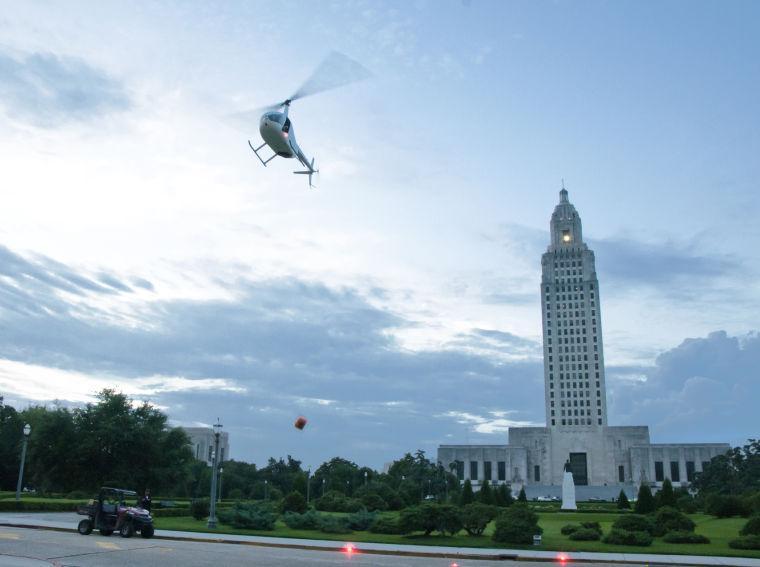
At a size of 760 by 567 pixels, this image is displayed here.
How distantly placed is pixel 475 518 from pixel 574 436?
126534 millimetres

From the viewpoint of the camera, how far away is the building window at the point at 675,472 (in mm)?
142125

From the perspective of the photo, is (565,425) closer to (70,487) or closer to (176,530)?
(70,487)

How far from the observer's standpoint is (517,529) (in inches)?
1113

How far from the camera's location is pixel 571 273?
16150 cm

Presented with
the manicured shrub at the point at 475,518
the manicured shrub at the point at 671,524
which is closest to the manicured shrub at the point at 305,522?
the manicured shrub at the point at 475,518

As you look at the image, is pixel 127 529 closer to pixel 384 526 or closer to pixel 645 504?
pixel 384 526

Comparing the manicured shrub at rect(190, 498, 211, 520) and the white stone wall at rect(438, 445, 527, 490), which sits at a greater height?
the white stone wall at rect(438, 445, 527, 490)

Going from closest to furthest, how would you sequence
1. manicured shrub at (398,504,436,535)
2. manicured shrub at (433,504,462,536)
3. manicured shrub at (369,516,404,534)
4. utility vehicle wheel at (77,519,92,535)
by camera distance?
utility vehicle wheel at (77,519,92,535) → manicured shrub at (433,504,462,536) → manicured shrub at (398,504,436,535) → manicured shrub at (369,516,404,534)

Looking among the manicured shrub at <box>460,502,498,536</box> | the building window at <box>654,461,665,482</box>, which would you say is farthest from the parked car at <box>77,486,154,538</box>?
the building window at <box>654,461,665,482</box>

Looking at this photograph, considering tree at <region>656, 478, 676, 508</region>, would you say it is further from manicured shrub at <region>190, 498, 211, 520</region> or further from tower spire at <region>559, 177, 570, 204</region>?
tower spire at <region>559, 177, 570, 204</region>

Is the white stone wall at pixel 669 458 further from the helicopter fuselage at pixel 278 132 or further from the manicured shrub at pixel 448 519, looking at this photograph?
the helicopter fuselage at pixel 278 132

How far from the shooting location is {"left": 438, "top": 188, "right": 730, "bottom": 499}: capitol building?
142750 mm

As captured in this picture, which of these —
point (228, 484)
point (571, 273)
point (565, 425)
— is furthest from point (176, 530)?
point (571, 273)

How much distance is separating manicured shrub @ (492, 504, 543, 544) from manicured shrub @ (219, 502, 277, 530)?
39.1 ft
